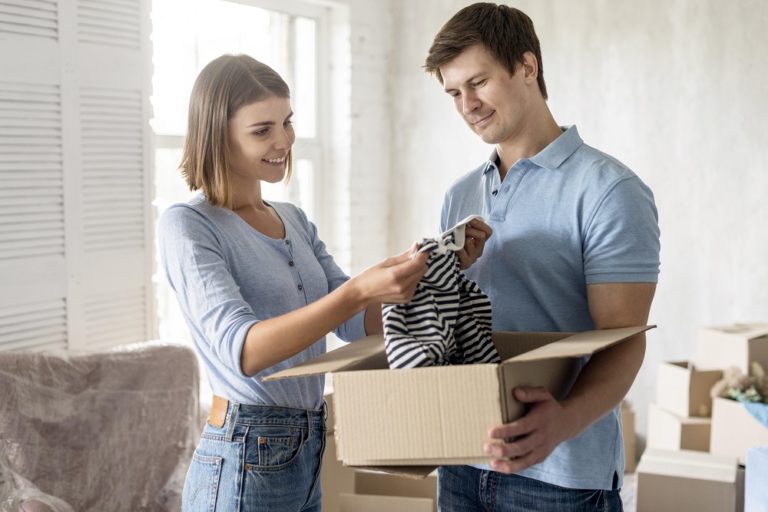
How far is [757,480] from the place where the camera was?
2.55m

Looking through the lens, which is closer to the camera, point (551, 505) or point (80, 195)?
point (551, 505)

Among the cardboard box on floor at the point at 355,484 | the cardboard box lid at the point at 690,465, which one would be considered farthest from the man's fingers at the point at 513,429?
the cardboard box lid at the point at 690,465

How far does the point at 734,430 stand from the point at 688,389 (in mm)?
267

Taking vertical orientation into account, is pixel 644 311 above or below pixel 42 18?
below

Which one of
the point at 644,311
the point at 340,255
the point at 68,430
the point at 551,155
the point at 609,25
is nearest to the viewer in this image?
the point at 644,311

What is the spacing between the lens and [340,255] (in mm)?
4328

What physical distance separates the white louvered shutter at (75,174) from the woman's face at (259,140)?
1276 mm

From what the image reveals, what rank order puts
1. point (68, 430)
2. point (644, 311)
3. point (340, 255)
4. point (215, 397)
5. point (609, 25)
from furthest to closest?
1. point (340, 255)
2. point (609, 25)
3. point (68, 430)
4. point (215, 397)
5. point (644, 311)

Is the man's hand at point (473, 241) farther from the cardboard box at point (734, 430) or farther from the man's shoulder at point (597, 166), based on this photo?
the cardboard box at point (734, 430)

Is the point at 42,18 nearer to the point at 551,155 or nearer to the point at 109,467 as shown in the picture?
the point at 109,467

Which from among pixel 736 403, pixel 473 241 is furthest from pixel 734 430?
pixel 473 241

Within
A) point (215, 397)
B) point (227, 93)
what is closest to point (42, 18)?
point (227, 93)

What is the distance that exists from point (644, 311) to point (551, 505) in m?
0.36

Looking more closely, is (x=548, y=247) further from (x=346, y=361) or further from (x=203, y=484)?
(x=203, y=484)
